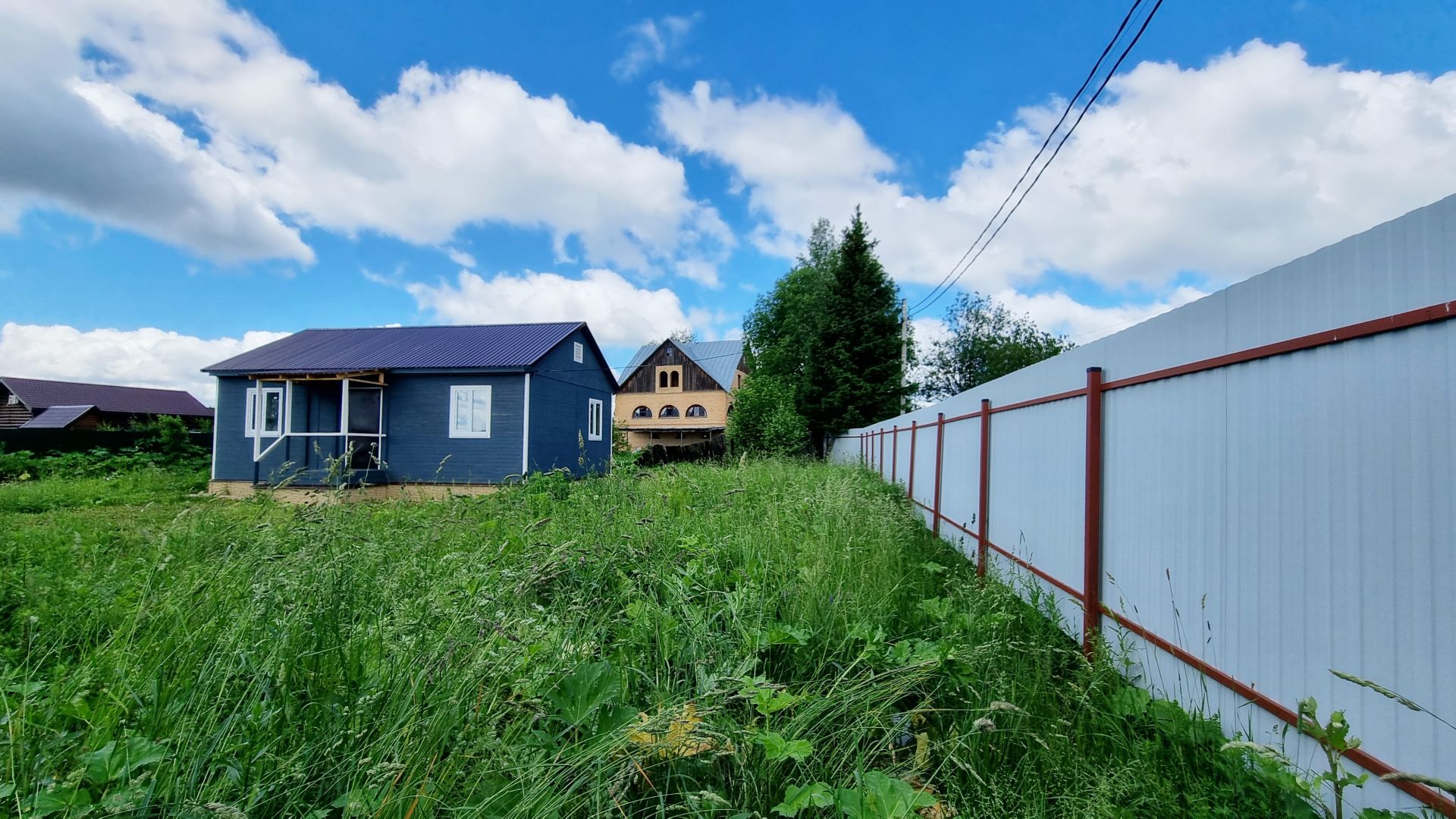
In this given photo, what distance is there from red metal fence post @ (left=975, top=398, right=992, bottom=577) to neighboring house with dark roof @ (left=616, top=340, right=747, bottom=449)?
27.7 metres

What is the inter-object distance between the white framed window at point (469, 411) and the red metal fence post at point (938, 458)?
34.6 feet

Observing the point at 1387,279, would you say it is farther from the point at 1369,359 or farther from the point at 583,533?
the point at 583,533

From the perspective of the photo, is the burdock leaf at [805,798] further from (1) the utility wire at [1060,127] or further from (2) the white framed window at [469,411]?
(2) the white framed window at [469,411]

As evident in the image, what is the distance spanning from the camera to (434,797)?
1.14 m

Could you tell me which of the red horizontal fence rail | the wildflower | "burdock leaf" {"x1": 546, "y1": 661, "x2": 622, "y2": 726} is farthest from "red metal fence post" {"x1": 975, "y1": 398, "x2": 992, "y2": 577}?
the wildflower

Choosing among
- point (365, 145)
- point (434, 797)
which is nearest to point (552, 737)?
point (434, 797)

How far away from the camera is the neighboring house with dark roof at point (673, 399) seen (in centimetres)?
3303

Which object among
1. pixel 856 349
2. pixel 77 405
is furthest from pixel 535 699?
pixel 77 405

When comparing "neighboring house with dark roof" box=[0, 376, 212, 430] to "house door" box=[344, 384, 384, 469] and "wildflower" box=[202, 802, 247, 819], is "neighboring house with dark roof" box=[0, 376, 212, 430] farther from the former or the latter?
"wildflower" box=[202, 802, 247, 819]

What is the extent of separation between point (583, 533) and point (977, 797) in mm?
2497

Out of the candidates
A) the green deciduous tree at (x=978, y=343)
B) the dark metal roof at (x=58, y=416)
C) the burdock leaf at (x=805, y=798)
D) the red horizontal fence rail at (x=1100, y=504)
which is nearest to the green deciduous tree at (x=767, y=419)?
the red horizontal fence rail at (x=1100, y=504)

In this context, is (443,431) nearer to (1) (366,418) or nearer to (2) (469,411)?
(2) (469,411)

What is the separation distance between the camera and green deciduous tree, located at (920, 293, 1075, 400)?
4256 centimetres

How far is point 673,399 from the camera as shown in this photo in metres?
33.4
